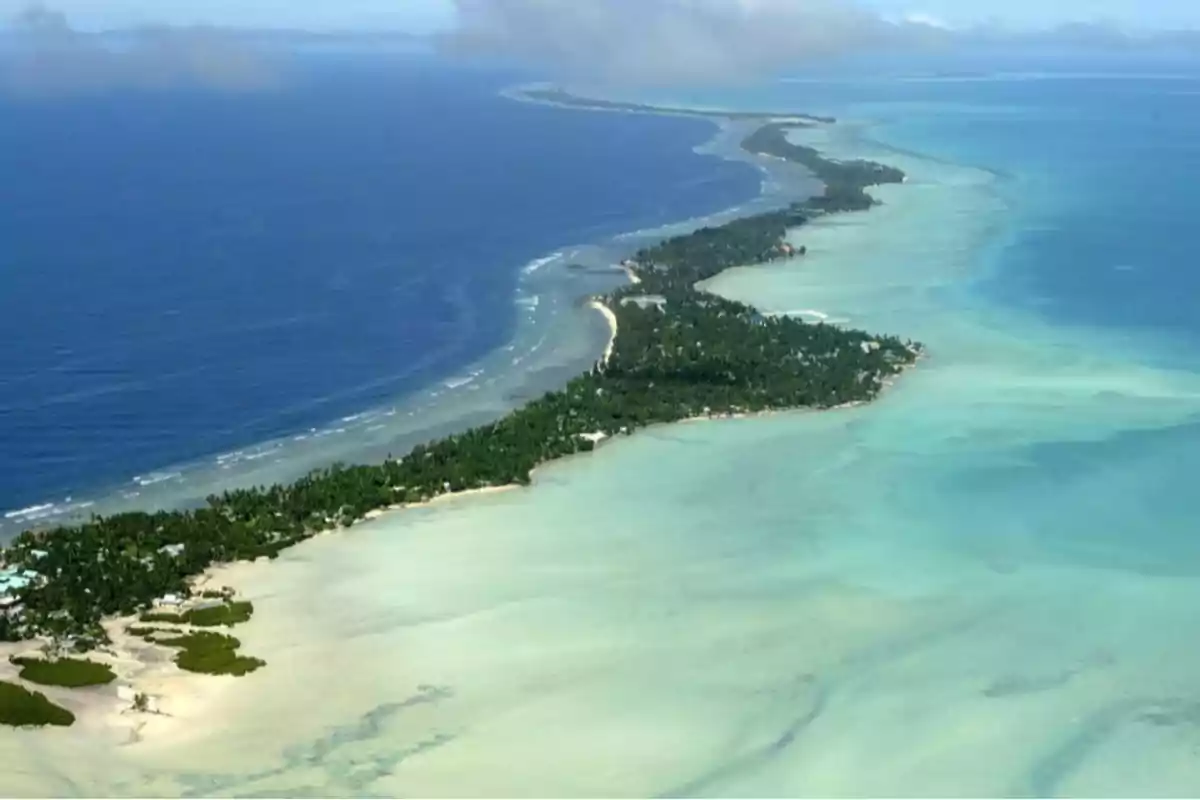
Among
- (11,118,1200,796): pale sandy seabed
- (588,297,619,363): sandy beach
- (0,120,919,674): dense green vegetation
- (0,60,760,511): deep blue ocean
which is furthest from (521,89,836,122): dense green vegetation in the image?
(11,118,1200,796): pale sandy seabed

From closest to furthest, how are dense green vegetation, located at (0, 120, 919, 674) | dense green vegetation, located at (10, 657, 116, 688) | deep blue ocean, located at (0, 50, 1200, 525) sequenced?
dense green vegetation, located at (10, 657, 116, 688), dense green vegetation, located at (0, 120, 919, 674), deep blue ocean, located at (0, 50, 1200, 525)

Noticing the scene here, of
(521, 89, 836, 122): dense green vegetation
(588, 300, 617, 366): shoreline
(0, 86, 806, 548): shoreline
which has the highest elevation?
(521, 89, 836, 122): dense green vegetation

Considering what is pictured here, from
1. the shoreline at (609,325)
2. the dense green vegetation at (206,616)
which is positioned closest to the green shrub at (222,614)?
the dense green vegetation at (206,616)

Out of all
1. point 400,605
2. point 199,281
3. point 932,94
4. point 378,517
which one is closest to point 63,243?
point 199,281

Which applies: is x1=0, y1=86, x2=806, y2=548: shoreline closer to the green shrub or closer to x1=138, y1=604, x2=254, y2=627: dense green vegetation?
x1=138, y1=604, x2=254, y2=627: dense green vegetation

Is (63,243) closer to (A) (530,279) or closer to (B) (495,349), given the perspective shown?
(A) (530,279)

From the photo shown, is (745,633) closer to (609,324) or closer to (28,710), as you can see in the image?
(28,710)
